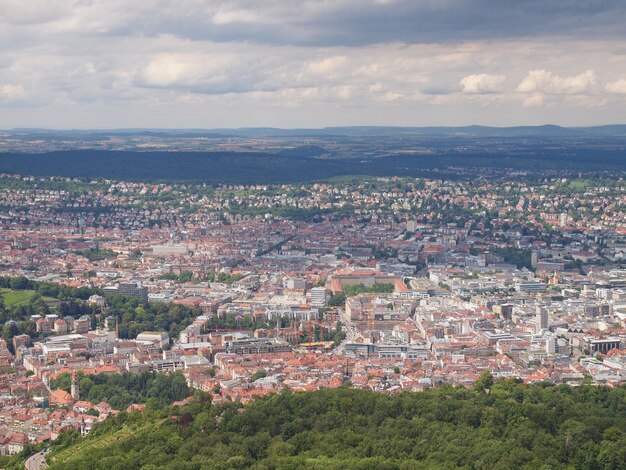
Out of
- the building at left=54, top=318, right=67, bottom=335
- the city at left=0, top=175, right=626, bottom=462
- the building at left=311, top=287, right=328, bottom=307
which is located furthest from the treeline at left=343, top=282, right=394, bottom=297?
the building at left=54, top=318, right=67, bottom=335

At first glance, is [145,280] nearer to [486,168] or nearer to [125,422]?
[125,422]

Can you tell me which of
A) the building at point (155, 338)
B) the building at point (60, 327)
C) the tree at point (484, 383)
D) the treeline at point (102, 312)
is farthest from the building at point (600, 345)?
the building at point (60, 327)

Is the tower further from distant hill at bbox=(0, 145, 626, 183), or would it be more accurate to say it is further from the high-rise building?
distant hill at bbox=(0, 145, 626, 183)

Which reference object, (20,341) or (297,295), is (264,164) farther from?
(20,341)

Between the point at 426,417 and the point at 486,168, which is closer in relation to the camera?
the point at 426,417

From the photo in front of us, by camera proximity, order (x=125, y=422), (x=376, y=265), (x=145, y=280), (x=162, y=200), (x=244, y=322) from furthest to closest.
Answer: (x=162, y=200), (x=376, y=265), (x=145, y=280), (x=244, y=322), (x=125, y=422)

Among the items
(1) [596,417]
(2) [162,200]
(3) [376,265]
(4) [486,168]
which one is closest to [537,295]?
(3) [376,265]
